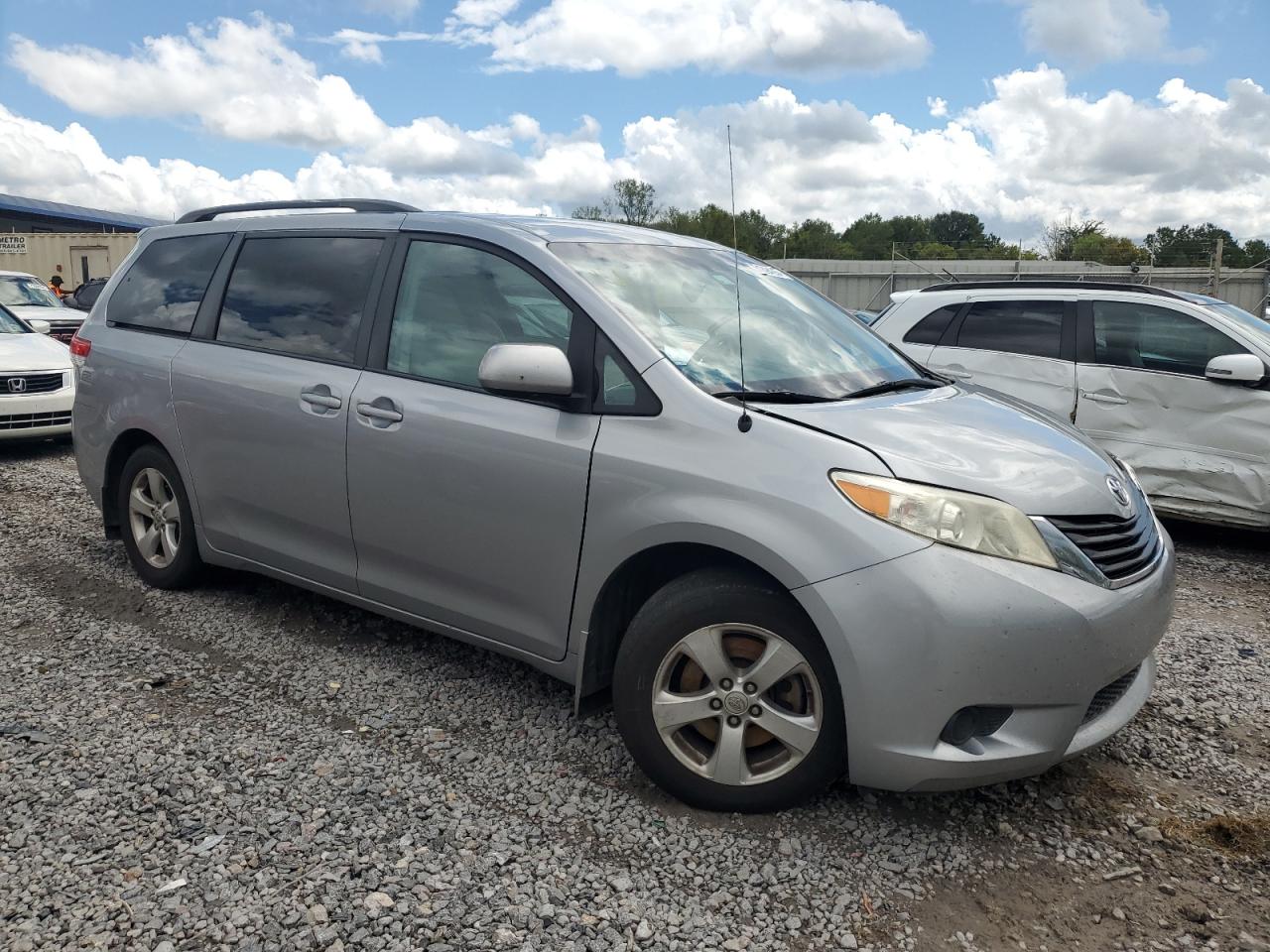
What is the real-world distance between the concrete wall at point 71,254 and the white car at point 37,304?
19655 millimetres

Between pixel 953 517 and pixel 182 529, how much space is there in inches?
142

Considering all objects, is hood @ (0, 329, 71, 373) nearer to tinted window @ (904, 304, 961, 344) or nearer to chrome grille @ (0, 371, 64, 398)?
chrome grille @ (0, 371, 64, 398)

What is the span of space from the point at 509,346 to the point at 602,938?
5.64 feet

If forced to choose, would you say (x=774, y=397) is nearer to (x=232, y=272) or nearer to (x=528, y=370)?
(x=528, y=370)

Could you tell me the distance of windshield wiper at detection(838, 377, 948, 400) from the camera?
11.0 feet

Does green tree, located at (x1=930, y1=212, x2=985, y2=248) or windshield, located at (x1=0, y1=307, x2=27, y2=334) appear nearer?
windshield, located at (x1=0, y1=307, x2=27, y2=334)

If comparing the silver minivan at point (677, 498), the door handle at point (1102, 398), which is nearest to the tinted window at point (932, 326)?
the door handle at point (1102, 398)

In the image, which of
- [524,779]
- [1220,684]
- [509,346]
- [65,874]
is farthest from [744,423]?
[1220,684]

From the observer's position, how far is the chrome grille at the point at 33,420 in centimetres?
899

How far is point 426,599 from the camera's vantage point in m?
3.65

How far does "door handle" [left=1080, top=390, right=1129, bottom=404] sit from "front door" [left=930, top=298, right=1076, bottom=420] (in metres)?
0.07

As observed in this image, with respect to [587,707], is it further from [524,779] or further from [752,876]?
[752,876]

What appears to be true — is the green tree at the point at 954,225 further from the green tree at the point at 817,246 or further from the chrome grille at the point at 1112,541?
the chrome grille at the point at 1112,541

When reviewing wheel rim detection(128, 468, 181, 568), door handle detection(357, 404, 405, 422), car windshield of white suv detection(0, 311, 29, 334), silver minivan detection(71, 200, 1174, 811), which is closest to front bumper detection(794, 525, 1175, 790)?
silver minivan detection(71, 200, 1174, 811)
